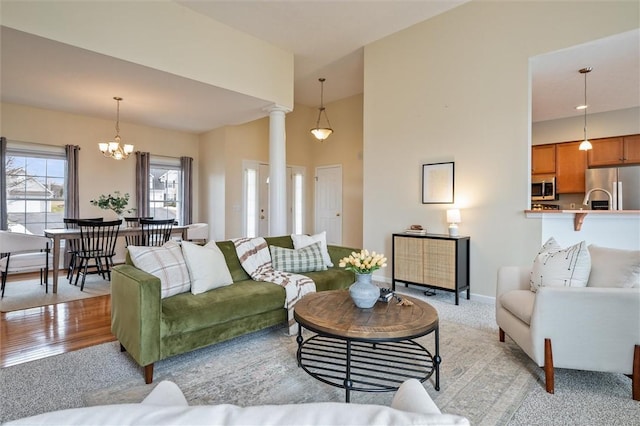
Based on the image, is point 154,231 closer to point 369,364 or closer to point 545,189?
point 369,364

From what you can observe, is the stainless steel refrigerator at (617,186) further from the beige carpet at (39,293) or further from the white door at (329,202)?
the beige carpet at (39,293)

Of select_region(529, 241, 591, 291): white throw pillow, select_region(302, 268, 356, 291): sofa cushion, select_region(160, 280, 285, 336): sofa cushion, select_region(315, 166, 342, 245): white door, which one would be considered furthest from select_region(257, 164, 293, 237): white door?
select_region(529, 241, 591, 291): white throw pillow

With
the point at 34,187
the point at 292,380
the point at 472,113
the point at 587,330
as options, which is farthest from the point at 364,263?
the point at 34,187

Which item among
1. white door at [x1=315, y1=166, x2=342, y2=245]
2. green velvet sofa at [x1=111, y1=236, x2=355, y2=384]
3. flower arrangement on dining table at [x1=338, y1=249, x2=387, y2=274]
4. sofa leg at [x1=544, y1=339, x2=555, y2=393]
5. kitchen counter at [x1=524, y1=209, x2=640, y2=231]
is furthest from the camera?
white door at [x1=315, y1=166, x2=342, y2=245]

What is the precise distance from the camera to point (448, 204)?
14.6 feet

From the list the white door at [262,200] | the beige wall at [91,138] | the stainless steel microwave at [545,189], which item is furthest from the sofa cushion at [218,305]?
the stainless steel microwave at [545,189]

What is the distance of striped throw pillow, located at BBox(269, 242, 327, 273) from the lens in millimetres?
3404

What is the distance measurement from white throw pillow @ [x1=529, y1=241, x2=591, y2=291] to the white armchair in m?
0.31

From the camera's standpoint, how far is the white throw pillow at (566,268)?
7.54 feet

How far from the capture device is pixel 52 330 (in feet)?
10.1

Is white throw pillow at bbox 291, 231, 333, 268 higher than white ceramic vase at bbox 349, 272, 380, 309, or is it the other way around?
white throw pillow at bbox 291, 231, 333, 268

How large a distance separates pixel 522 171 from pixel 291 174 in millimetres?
5016

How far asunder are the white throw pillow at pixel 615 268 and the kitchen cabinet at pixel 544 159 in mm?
4812

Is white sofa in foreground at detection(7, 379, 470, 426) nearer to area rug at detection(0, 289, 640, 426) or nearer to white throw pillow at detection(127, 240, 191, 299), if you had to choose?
area rug at detection(0, 289, 640, 426)
